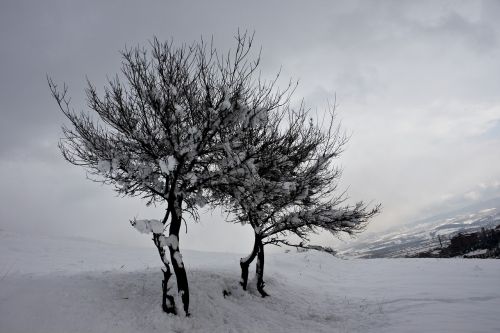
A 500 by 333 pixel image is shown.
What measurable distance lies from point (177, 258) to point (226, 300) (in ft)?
9.82

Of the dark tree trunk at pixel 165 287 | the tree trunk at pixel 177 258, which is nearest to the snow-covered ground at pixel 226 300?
the dark tree trunk at pixel 165 287

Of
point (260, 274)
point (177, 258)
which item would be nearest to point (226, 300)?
point (260, 274)

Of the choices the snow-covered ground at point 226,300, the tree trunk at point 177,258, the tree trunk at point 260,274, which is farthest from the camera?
the tree trunk at point 260,274

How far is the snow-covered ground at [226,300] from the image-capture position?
8.05 metres

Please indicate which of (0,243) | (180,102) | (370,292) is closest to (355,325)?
(370,292)

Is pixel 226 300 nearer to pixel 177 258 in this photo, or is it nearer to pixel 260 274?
pixel 260 274

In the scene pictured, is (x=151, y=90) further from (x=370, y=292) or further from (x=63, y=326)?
(x=370, y=292)

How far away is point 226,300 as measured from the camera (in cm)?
1115

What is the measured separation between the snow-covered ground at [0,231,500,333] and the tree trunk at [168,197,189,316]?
63cm

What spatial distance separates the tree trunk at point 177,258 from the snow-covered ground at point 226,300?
633 mm

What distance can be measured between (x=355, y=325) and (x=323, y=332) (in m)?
1.38

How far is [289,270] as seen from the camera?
71.7 feet

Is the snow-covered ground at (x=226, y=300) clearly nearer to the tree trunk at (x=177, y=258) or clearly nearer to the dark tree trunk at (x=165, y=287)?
the dark tree trunk at (x=165, y=287)

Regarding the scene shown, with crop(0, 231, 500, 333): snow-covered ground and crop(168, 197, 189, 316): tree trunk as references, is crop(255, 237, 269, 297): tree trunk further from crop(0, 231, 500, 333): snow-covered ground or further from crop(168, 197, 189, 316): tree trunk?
crop(168, 197, 189, 316): tree trunk
